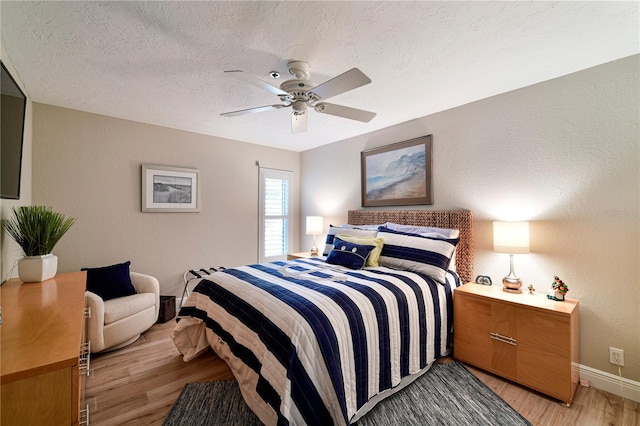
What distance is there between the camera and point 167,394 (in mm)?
1974

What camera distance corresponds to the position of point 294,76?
2275mm

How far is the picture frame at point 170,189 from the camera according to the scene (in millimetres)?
3484

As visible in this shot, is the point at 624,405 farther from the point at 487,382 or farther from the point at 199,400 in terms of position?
the point at 199,400

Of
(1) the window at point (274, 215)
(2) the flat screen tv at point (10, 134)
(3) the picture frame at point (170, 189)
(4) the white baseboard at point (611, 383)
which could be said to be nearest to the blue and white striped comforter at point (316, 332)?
(4) the white baseboard at point (611, 383)

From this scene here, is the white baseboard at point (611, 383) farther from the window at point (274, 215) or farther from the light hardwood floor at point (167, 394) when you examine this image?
the window at point (274, 215)

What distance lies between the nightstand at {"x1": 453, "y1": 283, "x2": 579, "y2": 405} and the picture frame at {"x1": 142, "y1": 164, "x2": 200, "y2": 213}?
3.54 meters

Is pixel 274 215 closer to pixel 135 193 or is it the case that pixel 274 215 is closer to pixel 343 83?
pixel 135 193

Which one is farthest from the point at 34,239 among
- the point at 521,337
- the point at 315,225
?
the point at 521,337

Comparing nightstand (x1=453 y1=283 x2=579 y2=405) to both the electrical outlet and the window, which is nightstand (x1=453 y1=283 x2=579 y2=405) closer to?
the electrical outlet

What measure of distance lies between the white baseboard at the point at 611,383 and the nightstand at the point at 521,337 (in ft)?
0.41

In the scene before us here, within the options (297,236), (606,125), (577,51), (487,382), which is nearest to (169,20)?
(577,51)

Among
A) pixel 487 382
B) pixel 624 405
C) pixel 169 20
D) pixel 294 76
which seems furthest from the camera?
Answer: pixel 294 76

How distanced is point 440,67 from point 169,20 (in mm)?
1963

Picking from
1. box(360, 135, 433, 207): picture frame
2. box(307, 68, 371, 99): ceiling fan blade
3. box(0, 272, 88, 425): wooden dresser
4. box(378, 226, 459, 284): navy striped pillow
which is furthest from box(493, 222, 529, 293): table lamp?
box(0, 272, 88, 425): wooden dresser
